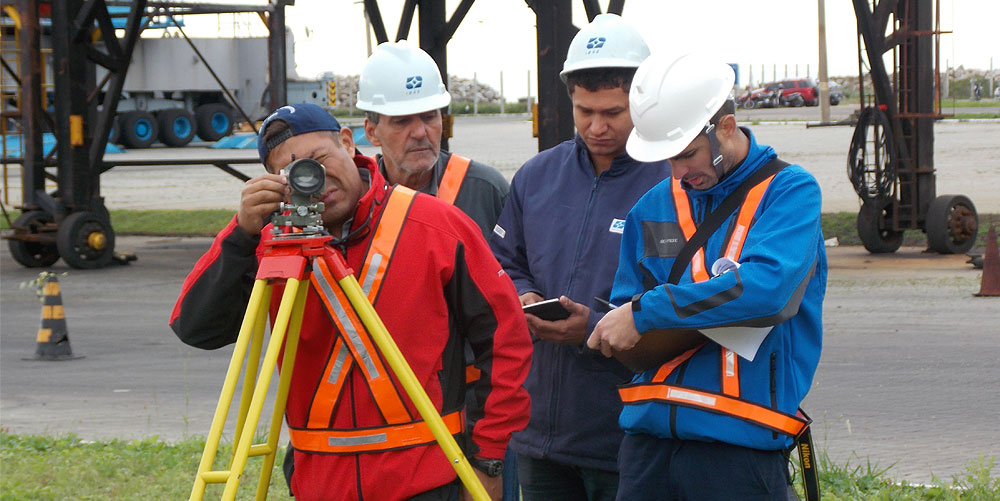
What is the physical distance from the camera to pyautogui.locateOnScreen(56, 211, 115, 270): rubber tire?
15.6m

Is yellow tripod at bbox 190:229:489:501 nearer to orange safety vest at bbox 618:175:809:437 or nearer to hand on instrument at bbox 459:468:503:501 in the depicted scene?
hand on instrument at bbox 459:468:503:501

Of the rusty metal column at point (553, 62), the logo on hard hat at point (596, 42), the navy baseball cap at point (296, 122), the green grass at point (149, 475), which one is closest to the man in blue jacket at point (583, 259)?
the logo on hard hat at point (596, 42)

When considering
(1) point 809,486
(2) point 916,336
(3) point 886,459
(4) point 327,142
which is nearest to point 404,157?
(4) point 327,142

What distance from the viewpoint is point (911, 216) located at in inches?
600

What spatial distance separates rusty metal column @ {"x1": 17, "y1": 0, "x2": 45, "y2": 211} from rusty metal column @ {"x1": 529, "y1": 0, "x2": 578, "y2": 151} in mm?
8779

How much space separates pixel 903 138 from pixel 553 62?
7485 millimetres

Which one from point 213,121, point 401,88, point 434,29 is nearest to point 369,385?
point 401,88

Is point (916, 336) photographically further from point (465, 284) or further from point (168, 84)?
point (168, 84)

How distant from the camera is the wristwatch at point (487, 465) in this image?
297 centimetres

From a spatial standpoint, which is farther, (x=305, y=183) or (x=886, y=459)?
(x=886, y=459)

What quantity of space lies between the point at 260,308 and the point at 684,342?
39.8 inches

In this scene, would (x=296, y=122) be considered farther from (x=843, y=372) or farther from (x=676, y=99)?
(x=843, y=372)

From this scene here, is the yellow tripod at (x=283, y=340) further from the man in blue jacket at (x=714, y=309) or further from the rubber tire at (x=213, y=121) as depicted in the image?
the rubber tire at (x=213, y=121)

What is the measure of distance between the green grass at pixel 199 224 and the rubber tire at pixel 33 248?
11.0 ft
